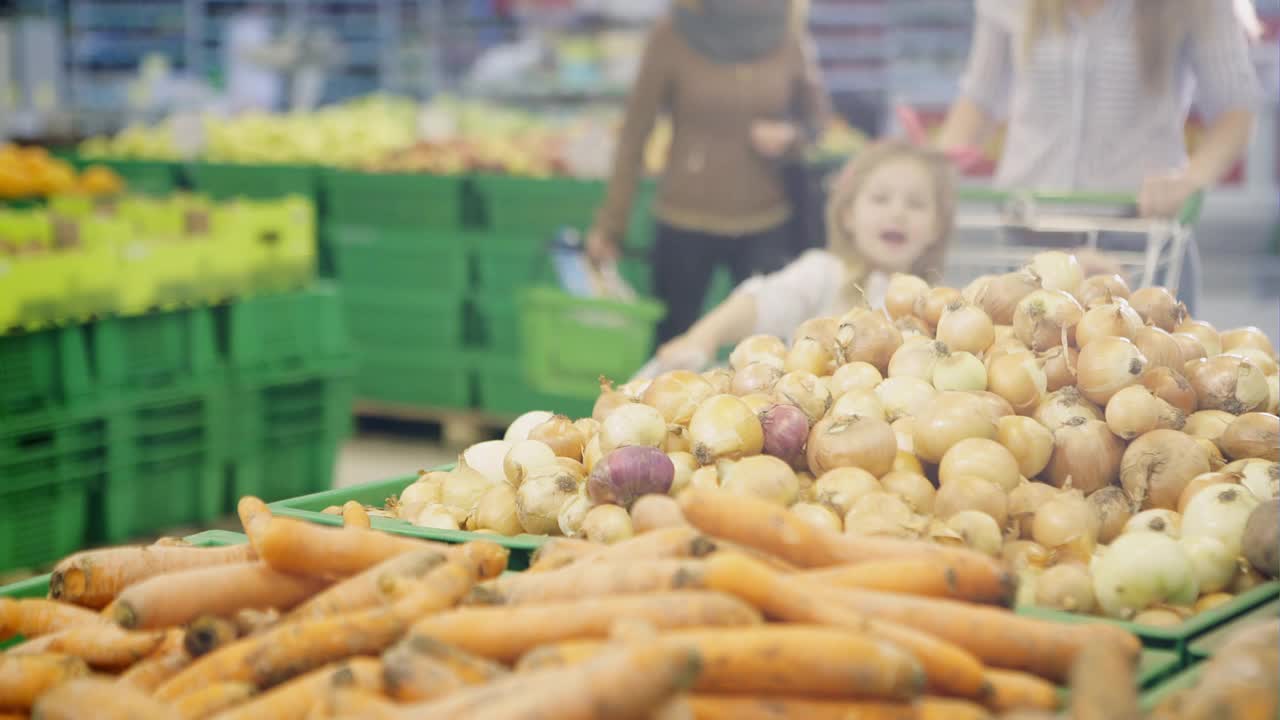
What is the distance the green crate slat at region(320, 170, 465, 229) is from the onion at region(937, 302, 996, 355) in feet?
12.4

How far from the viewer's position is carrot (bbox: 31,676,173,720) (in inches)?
47.8

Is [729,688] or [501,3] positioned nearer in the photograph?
[729,688]

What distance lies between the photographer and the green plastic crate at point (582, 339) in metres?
4.42

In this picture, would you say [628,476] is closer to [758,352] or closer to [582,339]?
[758,352]

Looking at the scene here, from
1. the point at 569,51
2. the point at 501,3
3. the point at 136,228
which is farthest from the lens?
the point at 501,3

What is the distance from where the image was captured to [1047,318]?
1892 mm

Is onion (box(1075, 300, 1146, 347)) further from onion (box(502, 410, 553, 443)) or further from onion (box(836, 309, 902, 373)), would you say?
onion (box(502, 410, 553, 443))

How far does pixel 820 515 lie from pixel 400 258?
4.29m

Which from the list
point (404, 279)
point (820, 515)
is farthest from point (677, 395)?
point (404, 279)

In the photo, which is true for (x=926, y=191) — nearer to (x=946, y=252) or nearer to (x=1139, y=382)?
(x=946, y=252)

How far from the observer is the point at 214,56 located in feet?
42.5

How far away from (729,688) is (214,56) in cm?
1289

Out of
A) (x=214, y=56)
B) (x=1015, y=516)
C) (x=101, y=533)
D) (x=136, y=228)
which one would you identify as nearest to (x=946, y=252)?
(x=1015, y=516)

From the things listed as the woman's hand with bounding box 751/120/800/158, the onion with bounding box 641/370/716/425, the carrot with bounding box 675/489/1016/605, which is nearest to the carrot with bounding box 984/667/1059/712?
the carrot with bounding box 675/489/1016/605
